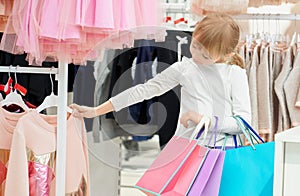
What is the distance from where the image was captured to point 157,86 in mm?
1644

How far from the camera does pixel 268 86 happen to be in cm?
242

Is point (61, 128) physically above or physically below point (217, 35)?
below

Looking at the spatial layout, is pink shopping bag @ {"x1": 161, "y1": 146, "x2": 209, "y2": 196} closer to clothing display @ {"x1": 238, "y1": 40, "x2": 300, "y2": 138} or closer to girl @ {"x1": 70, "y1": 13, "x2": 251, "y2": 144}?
A: girl @ {"x1": 70, "y1": 13, "x2": 251, "y2": 144}

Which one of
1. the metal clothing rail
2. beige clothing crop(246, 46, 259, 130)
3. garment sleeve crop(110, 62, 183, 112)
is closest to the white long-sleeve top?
garment sleeve crop(110, 62, 183, 112)

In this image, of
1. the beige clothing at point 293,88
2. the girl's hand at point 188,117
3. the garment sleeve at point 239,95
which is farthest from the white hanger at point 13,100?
the beige clothing at point 293,88

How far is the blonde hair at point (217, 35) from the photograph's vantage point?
1623mm

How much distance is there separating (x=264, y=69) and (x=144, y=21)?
28.6 inches

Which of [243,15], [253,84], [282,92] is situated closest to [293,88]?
[282,92]

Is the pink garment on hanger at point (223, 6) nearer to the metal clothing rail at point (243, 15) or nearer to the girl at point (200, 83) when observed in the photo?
the metal clothing rail at point (243, 15)

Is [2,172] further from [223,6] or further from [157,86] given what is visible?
[223,6]

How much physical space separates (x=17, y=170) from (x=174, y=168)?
Answer: 697 millimetres

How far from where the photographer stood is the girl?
1.60m

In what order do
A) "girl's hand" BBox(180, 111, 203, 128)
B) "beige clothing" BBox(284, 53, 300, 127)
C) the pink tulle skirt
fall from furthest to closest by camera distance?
"beige clothing" BBox(284, 53, 300, 127) → the pink tulle skirt → "girl's hand" BBox(180, 111, 203, 128)

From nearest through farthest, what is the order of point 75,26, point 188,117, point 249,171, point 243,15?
point 249,171 → point 188,117 → point 75,26 → point 243,15
